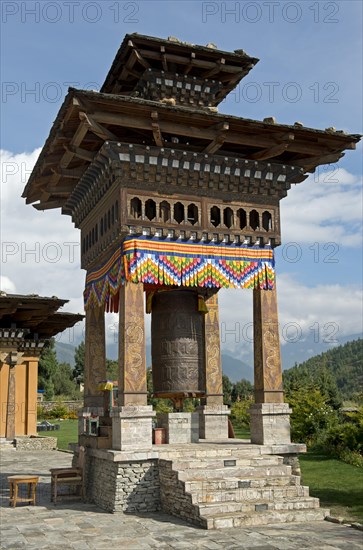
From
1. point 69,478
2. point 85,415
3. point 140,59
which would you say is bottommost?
point 69,478

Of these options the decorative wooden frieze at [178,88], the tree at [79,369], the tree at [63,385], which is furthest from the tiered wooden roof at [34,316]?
the tree at [79,369]

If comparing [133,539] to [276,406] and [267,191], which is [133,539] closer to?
[276,406]

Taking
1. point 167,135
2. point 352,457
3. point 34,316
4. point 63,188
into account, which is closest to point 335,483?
point 352,457

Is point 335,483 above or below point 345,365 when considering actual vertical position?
below

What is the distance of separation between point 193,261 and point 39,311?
48.7 feet

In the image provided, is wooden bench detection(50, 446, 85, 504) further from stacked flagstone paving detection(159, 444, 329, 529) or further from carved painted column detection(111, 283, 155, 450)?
stacked flagstone paving detection(159, 444, 329, 529)

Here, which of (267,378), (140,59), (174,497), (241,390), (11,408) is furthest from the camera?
(241,390)

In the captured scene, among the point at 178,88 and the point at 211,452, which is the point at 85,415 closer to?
the point at 211,452

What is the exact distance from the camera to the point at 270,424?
13203 millimetres

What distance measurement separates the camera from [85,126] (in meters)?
12.4

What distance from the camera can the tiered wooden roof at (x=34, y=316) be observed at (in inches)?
1004

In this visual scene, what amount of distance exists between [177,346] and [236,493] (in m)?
4.09

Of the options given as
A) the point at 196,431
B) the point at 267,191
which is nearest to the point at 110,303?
the point at 196,431

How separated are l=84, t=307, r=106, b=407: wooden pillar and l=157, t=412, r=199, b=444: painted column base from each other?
2.26m
